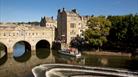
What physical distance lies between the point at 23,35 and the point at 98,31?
28.0 m

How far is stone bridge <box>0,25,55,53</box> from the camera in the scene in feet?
339

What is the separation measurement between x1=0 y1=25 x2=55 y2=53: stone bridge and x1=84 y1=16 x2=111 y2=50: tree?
63.5 feet

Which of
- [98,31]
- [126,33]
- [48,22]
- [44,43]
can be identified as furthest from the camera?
[48,22]

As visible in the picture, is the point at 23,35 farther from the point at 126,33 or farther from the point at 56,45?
the point at 126,33

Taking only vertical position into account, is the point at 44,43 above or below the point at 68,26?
below

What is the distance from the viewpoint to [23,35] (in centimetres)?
Result: 10844

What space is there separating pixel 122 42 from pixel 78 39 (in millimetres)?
23855

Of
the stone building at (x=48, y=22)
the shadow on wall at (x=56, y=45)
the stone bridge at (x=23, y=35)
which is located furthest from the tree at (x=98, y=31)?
the stone building at (x=48, y=22)

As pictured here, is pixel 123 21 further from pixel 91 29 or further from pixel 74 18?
pixel 74 18

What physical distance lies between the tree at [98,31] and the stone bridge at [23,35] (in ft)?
63.5

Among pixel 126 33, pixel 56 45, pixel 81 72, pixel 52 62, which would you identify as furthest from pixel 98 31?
pixel 81 72

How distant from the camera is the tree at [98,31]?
101 meters

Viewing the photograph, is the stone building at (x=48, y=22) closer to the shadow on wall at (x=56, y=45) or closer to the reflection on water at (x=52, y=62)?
the shadow on wall at (x=56, y=45)

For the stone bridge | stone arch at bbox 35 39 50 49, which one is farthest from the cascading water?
stone arch at bbox 35 39 50 49
